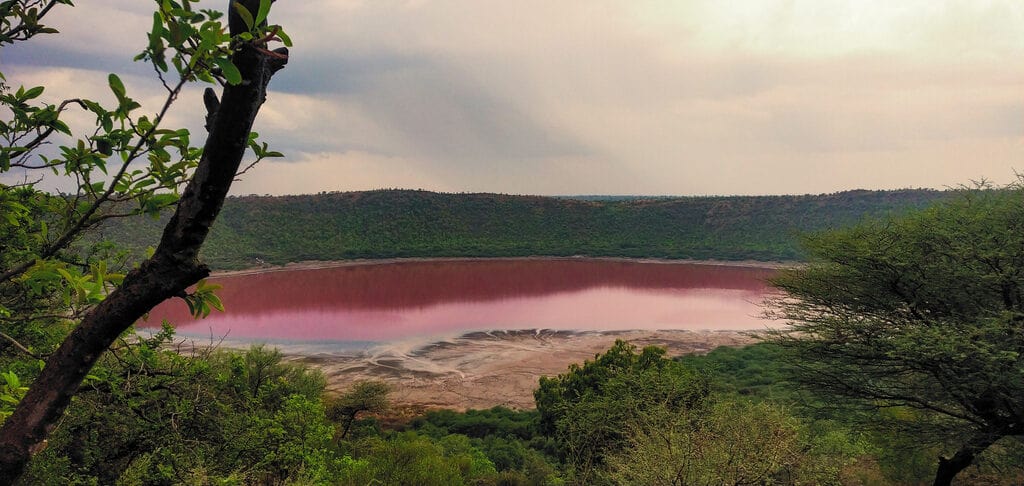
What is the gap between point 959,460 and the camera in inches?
366

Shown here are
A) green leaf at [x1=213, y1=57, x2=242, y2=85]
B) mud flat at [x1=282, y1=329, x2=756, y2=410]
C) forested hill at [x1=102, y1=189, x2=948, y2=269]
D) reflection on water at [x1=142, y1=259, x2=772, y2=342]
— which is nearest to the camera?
green leaf at [x1=213, y1=57, x2=242, y2=85]

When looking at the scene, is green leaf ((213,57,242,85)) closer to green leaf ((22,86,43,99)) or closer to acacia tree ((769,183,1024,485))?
green leaf ((22,86,43,99))

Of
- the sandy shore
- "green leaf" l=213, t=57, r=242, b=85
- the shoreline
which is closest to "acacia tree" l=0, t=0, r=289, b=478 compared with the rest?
"green leaf" l=213, t=57, r=242, b=85

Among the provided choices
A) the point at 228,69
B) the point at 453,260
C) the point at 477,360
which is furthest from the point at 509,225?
the point at 228,69

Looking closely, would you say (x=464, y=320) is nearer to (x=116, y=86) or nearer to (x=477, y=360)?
(x=477, y=360)

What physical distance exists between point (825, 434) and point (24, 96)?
16.2m

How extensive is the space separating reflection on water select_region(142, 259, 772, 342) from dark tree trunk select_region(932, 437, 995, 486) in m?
14.9

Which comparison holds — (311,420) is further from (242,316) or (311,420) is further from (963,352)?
(242,316)

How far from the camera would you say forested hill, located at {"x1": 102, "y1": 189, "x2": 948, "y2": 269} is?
65.2 metres

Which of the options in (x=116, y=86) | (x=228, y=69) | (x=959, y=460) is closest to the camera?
(x=228, y=69)

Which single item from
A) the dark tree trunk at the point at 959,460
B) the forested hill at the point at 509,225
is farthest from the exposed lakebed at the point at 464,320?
the forested hill at the point at 509,225

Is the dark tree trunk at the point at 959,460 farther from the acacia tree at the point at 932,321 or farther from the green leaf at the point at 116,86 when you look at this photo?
the green leaf at the point at 116,86

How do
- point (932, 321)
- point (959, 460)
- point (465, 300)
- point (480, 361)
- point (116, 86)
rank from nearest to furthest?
point (116, 86) < point (959, 460) < point (932, 321) < point (480, 361) < point (465, 300)

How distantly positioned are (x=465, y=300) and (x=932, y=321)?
34.8 m
